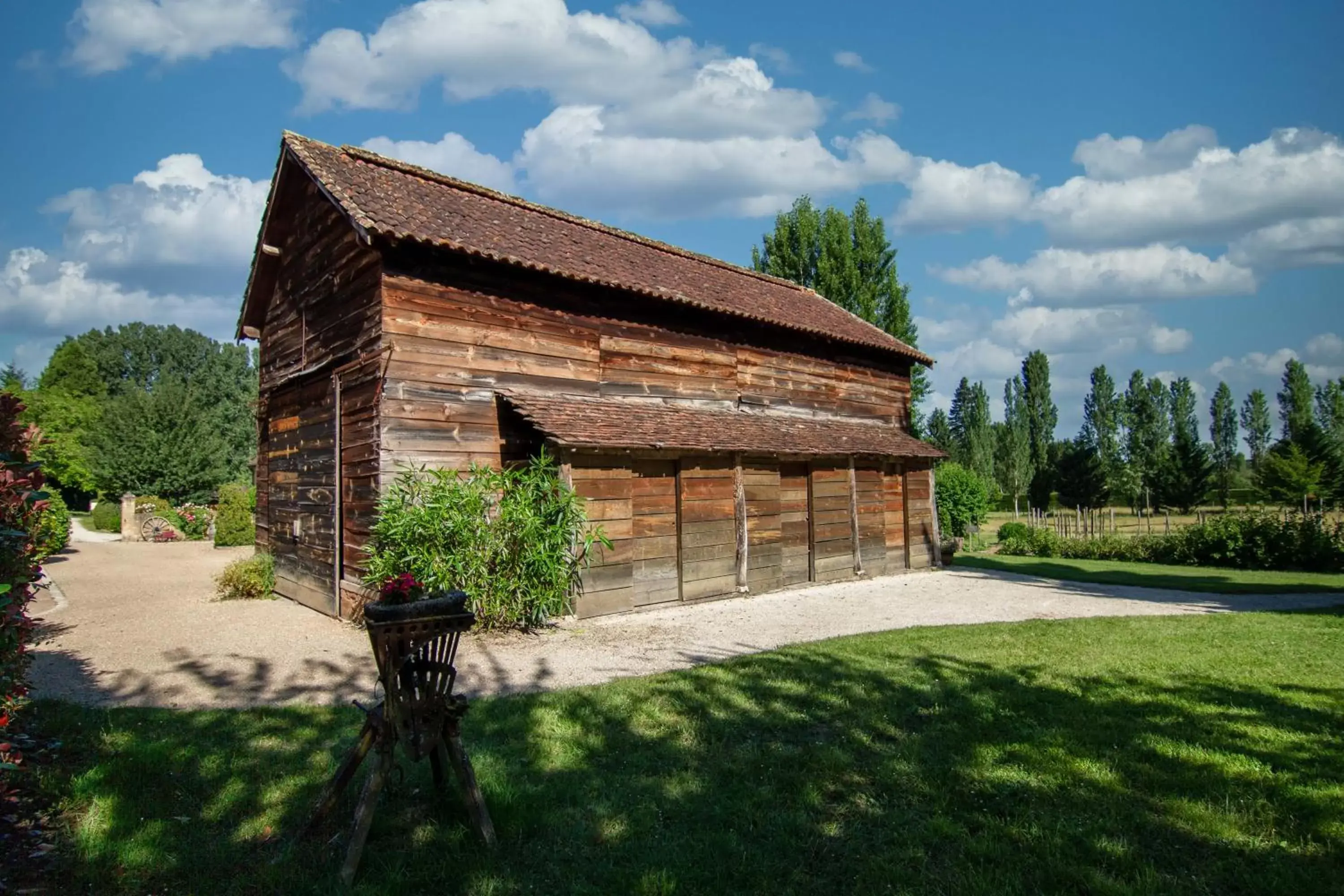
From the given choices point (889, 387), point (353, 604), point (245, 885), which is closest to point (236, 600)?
point (353, 604)

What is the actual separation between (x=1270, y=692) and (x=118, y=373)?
71069 mm

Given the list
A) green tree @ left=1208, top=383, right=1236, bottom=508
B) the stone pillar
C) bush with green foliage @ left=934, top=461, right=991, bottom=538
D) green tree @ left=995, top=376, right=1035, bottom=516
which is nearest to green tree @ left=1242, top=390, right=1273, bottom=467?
green tree @ left=1208, top=383, right=1236, bottom=508

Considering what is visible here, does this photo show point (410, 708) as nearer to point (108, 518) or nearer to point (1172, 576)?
point (1172, 576)

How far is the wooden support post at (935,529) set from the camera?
17.7 meters

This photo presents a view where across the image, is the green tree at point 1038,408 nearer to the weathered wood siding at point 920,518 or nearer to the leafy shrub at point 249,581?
the weathered wood siding at point 920,518

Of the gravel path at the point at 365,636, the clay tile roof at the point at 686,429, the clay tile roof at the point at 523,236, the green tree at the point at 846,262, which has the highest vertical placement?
the green tree at the point at 846,262

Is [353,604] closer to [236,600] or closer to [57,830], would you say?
[236,600]

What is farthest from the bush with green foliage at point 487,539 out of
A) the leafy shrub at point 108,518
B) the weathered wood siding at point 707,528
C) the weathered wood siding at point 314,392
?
the leafy shrub at point 108,518

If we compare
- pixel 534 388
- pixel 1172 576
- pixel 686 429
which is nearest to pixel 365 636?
pixel 534 388

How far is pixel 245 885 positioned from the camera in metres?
3.36

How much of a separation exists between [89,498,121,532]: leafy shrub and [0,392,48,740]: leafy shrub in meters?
31.8

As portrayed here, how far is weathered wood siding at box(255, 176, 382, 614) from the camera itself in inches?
407

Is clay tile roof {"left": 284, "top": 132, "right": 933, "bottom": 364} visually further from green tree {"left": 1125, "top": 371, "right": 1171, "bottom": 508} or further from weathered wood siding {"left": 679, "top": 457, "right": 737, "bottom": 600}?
green tree {"left": 1125, "top": 371, "right": 1171, "bottom": 508}

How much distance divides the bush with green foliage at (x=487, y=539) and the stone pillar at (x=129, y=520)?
2260 cm
